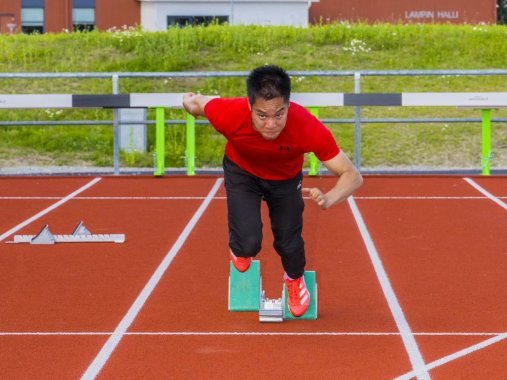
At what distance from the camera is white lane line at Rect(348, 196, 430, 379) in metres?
6.38

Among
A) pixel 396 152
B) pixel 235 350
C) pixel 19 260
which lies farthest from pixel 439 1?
pixel 235 350

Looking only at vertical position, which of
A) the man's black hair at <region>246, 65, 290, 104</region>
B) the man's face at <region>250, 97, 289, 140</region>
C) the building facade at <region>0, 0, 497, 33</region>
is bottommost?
the man's face at <region>250, 97, 289, 140</region>

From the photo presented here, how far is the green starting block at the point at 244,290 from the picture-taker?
776 cm

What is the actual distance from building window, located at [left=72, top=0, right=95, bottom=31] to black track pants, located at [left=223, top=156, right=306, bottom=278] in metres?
38.2

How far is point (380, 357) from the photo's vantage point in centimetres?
655

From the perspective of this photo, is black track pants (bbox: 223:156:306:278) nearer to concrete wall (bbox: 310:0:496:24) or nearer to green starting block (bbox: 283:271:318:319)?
green starting block (bbox: 283:271:318:319)

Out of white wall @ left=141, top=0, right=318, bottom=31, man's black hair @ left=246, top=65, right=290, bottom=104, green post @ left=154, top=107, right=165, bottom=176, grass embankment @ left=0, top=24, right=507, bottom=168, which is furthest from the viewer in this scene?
white wall @ left=141, top=0, right=318, bottom=31

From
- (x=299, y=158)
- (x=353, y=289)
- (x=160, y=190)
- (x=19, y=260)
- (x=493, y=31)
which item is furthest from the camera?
(x=493, y=31)

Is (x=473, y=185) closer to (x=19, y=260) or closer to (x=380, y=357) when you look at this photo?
(x=19, y=260)

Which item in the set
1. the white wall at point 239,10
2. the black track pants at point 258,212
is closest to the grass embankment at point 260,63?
the white wall at point 239,10

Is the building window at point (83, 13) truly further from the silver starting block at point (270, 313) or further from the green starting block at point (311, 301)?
the silver starting block at point (270, 313)

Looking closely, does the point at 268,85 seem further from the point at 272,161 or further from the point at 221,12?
the point at 221,12

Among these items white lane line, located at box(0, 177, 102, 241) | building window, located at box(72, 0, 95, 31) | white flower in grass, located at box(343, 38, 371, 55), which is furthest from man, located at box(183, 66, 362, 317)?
building window, located at box(72, 0, 95, 31)

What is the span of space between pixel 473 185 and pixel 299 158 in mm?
8506
